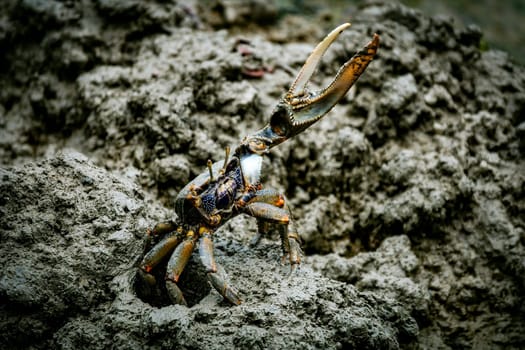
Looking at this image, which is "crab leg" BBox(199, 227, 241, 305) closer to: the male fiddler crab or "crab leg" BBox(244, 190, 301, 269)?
the male fiddler crab

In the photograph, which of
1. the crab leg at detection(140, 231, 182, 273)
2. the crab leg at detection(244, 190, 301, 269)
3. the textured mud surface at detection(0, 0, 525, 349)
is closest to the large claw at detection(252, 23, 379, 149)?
the crab leg at detection(244, 190, 301, 269)

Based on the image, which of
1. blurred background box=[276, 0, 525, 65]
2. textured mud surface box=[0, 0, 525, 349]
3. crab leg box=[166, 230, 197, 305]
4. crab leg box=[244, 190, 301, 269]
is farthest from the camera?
blurred background box=[276, 0, 525, 65]

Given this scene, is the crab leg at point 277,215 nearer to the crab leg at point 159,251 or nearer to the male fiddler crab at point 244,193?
the male fiddler crab at point 244,193

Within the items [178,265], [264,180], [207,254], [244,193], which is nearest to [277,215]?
[244,193]

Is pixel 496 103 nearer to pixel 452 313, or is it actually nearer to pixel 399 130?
pixel 399 130

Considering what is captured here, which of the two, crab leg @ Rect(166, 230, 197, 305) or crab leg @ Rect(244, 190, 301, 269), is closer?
crab leg @ Rect(166, 230, 197, 305)

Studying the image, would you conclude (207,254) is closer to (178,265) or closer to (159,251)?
(178,265)
